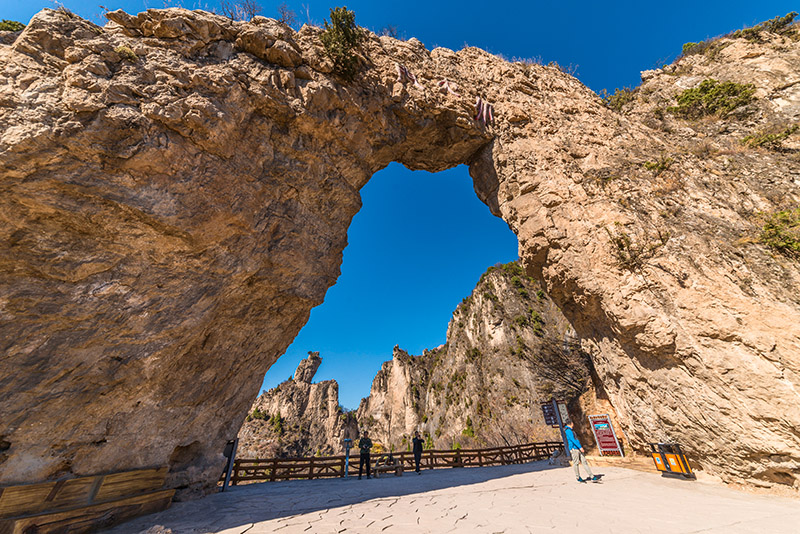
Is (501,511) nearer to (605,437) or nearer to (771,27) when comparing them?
(605,437)

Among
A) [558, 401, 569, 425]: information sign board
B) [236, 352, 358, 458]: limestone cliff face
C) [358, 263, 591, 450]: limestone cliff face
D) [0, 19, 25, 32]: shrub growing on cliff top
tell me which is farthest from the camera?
[236, 352, 358, 458]: limestone cliff face

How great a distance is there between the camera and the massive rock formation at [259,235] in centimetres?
568

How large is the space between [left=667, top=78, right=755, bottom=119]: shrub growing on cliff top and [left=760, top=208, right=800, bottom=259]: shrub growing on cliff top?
6179 millimetres

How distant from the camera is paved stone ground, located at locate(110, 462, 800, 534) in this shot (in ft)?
15.4

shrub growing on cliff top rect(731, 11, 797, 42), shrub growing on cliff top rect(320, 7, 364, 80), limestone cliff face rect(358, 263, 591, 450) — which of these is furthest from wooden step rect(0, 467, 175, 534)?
shrub growing on cliff top rect(731, 11, 797, 42)

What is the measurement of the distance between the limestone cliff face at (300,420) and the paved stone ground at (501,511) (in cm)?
3876

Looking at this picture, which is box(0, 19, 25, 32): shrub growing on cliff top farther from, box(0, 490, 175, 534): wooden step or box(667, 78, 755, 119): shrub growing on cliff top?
box(667, 78, 755, 119): shrub growing on cliff top

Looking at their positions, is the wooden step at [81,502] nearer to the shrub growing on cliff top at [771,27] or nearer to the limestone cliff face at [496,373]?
the limestone cliff face at [496,373]

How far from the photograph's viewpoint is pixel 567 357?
22250 millimetres

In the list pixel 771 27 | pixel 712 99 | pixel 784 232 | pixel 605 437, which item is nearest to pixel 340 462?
pixel 605 437

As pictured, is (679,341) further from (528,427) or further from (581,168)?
(528,427)

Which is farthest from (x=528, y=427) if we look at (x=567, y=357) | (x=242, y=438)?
(x=242, y=438)

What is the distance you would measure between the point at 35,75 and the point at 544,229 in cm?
1416

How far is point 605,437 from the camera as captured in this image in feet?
43.4
